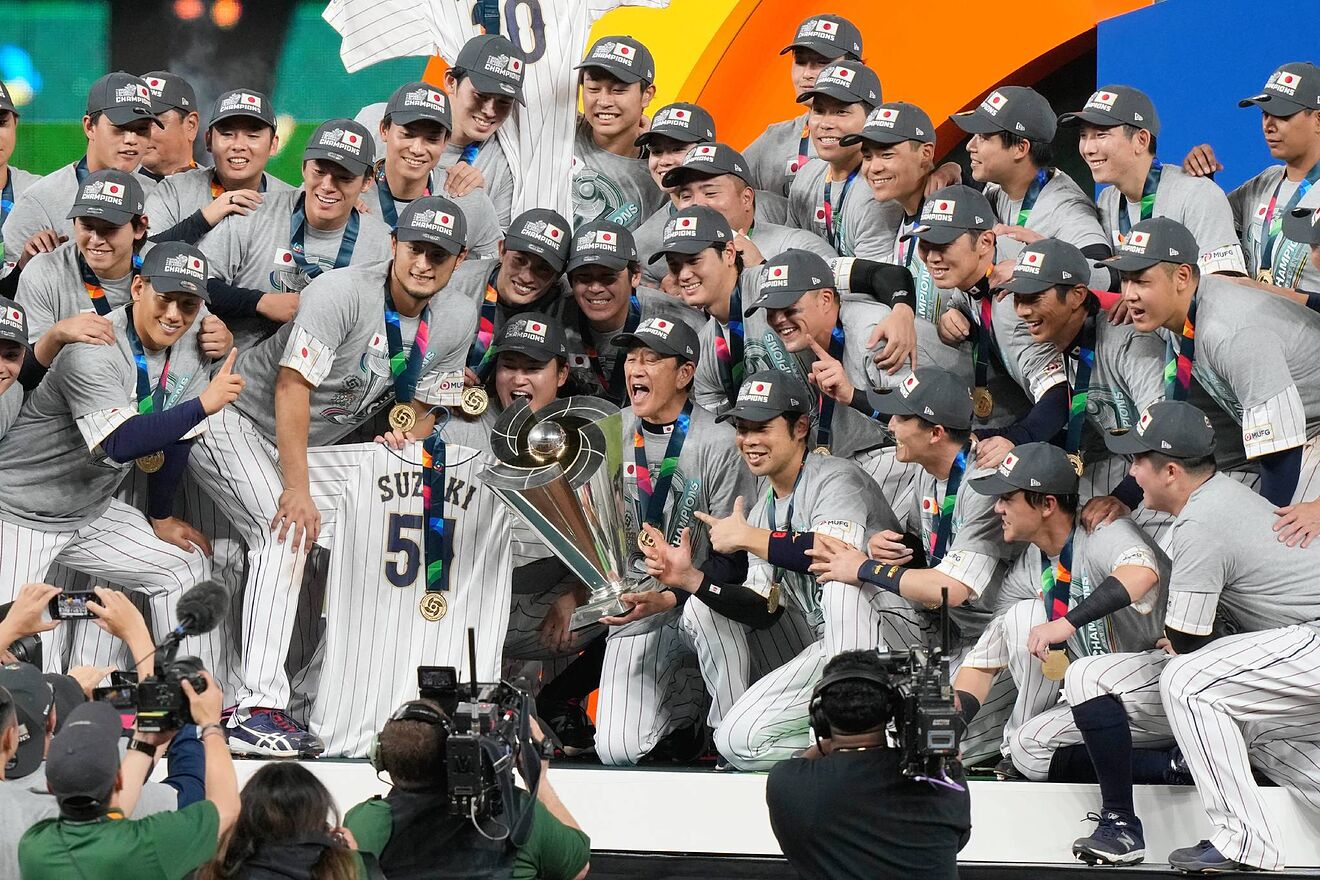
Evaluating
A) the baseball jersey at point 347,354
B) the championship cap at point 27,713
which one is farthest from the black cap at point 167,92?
the championship cap at point 27,713

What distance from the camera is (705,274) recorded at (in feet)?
20.9

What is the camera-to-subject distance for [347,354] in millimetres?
6211

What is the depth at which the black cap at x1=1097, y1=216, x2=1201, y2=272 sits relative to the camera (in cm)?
556

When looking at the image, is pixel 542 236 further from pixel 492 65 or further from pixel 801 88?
pixel 801 88

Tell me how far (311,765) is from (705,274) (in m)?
2.17

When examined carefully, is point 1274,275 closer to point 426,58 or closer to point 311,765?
point 311,765

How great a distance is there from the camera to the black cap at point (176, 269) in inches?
234

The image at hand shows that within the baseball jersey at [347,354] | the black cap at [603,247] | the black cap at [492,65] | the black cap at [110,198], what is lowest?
the baseball jersey at [347,354]

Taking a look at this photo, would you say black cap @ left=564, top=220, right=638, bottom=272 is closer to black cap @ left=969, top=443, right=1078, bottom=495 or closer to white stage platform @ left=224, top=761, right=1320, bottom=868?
black cap @ left=969, top=443, right=1078, bottom=495

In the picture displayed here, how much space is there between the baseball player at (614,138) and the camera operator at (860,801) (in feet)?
12.2

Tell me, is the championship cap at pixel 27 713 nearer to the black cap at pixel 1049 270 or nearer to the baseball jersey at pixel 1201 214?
the black cap at pixel 1049 270

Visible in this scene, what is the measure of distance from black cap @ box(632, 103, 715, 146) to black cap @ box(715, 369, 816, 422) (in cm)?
129

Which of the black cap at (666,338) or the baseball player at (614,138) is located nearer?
the black cap at (666,338)

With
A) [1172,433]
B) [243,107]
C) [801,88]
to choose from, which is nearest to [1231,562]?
[1172,433]
